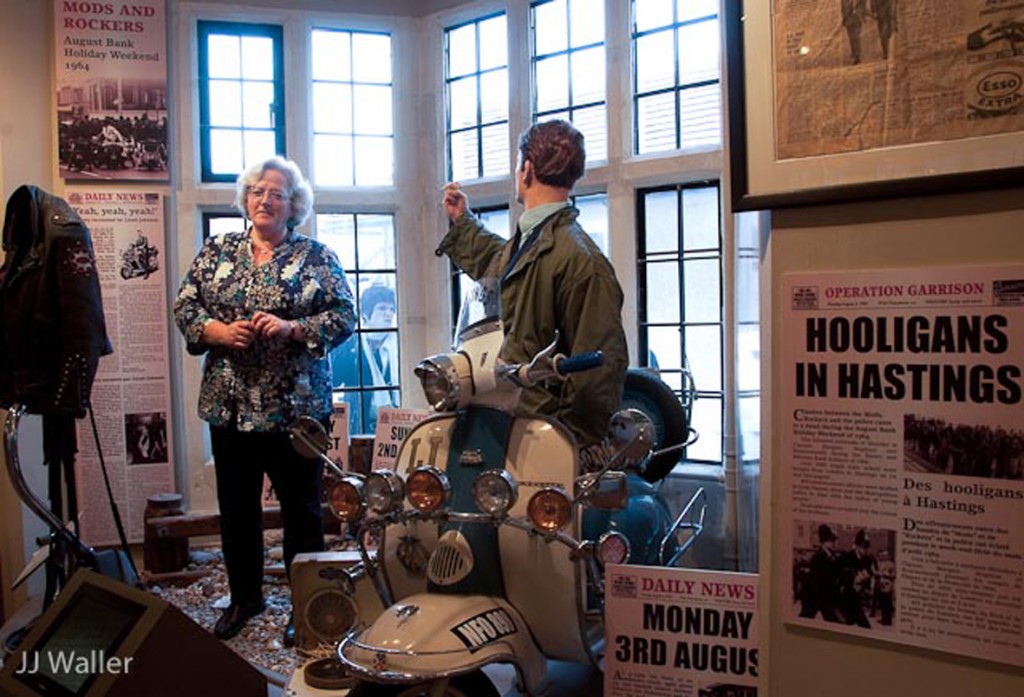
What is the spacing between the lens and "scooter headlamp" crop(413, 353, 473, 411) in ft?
6.03

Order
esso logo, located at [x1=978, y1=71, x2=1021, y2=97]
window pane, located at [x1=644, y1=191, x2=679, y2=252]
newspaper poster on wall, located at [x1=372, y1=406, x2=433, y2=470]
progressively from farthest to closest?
window pane, located at [x1=644, y1=191, x2=679, y2=252], newspaper poster on wall, located at [x1=372, y1=406, x2=433, y2=470], esso logo, located at [x1=978, y1=71, x2=1021, y2=97]

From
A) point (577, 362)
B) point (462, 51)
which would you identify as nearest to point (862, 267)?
point (577, 362)

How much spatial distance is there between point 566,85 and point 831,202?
2.62 metres

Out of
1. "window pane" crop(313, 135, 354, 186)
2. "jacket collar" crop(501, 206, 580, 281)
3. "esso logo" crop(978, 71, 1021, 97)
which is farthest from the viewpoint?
"window pane" crop(313, 135, 354, 186)

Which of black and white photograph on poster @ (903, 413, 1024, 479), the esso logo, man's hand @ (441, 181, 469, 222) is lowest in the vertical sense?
black and white photograph on poster @ (903, 413, 1024, 479)

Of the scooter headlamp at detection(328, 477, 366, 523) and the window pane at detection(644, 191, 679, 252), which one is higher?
the window pane at detection(644, 191, 679, 252)

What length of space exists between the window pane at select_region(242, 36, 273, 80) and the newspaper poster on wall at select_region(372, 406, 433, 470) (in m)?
1.72

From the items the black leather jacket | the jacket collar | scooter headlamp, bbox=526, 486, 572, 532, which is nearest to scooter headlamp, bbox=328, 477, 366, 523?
scooter headlamp, bbox=526, 486, 572, 532

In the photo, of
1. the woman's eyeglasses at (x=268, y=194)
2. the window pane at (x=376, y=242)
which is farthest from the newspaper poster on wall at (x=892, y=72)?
the window pane at (x=376, y=242)

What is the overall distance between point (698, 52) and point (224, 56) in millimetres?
2026

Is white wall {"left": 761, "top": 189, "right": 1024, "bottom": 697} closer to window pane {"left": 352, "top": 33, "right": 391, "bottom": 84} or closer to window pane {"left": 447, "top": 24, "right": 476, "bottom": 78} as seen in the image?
window pane {"left": 447, "top": 24, "right": 476, "bottom": 78}

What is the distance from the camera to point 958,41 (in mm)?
1077

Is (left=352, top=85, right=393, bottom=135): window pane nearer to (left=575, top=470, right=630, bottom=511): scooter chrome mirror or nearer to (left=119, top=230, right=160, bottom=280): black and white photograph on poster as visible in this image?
(left=119, top=230, right=160, bottom=280): black and white photograph on poster

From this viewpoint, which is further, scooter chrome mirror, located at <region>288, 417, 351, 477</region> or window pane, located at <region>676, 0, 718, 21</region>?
window pane, located at <region>676, 0, 718, 21</region>
